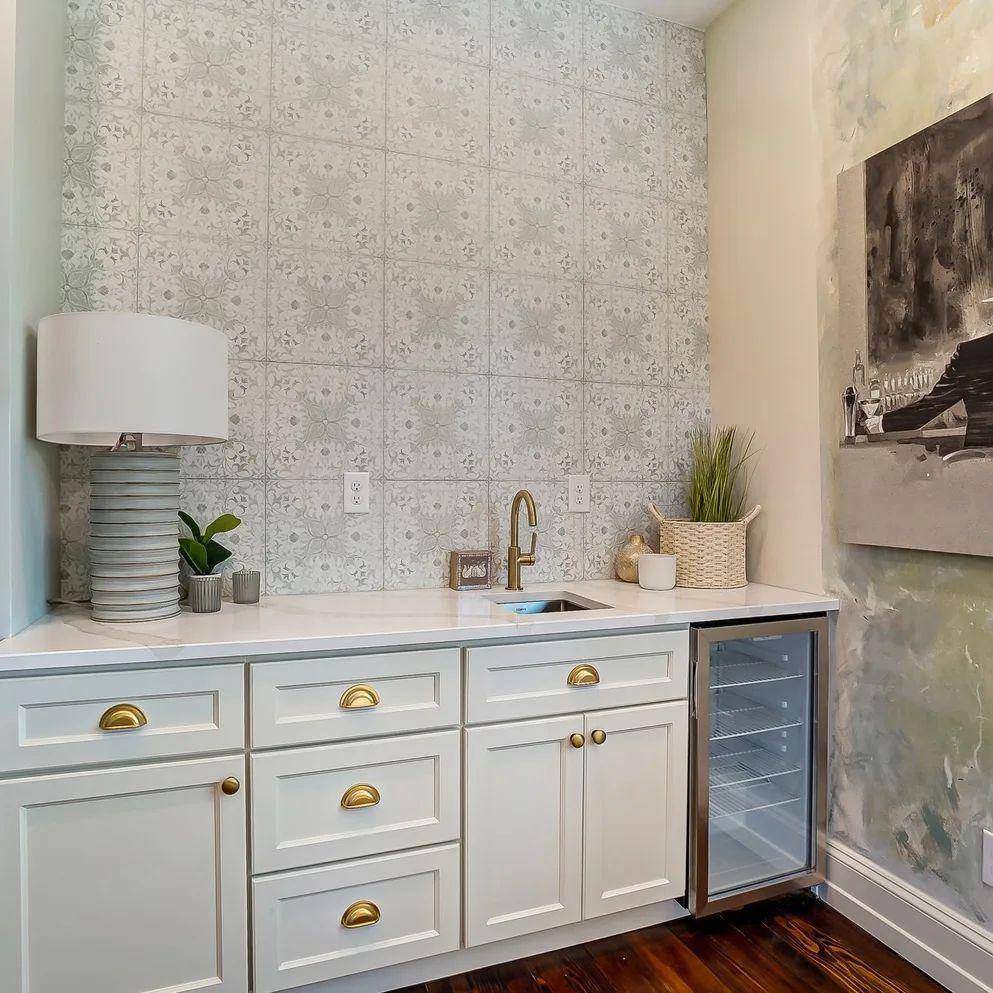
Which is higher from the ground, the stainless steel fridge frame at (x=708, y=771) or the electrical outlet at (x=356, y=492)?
the electrical outlet at (x=356, y=492)

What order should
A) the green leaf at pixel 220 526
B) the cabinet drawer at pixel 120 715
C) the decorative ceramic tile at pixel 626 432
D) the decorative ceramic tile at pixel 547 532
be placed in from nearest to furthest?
the cabinet drawer at pixel 120 715
the green leaf at pixel 220 526
the decorative ceramic tile at pixel 547 532
the decorative ceramic tile at pixel 626 432

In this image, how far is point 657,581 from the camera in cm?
213

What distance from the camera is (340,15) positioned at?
2055 millimetres

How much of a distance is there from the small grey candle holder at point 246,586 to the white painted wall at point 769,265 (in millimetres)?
1580

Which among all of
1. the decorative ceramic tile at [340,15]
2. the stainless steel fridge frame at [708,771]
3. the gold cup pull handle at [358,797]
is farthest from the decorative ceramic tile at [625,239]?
the gold cup pull handle at [358,797]

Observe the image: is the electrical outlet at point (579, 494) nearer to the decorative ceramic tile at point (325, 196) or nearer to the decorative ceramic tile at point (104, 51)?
the decorative ceramic tile at point (325, 196)

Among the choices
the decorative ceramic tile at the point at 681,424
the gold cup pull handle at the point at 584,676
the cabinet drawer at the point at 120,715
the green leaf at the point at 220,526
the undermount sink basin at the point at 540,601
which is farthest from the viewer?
the decorative ceramic tile at the point at 681,424

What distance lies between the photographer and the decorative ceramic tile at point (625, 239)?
2357 mm

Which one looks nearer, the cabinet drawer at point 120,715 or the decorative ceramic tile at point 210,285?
the cabinet drawer at point 120,715

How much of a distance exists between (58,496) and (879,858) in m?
2.38

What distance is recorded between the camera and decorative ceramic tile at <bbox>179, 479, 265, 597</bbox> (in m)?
1.92

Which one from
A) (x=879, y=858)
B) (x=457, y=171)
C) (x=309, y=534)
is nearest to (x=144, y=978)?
(x=309, y=534)

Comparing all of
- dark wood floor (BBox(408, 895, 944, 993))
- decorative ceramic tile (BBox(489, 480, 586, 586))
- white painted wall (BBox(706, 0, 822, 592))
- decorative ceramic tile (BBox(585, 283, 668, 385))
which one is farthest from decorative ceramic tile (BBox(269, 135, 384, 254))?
dark wood floor (BBox(408, 895, 944, 993))

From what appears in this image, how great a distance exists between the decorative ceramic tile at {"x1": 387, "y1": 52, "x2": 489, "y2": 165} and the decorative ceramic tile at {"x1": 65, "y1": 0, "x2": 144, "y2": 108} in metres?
0.71
